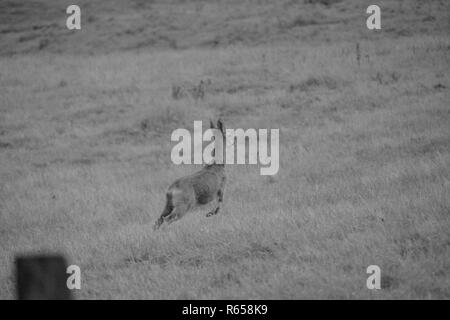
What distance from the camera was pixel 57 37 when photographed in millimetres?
31141

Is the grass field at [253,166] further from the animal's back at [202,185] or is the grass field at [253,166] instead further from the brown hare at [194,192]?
the animal's back at [202,185]

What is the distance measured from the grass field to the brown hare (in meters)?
0.24

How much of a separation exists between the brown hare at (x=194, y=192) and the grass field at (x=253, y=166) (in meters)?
0.24

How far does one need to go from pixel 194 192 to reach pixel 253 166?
397cm

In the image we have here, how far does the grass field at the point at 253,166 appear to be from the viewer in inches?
238

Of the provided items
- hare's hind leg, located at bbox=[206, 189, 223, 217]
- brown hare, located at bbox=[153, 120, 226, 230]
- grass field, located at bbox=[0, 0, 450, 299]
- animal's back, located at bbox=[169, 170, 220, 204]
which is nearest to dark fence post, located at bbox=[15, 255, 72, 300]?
grass field, located at bbox=[0, 0, 450, 299]

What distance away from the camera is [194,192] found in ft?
28.3

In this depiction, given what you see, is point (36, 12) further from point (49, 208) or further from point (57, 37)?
point (49, 208)

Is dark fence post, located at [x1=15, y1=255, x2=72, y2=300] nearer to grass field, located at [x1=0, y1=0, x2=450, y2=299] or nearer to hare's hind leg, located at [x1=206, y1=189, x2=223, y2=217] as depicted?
grass field, located at [x1=0, y1=0, x2=450, y2=299]

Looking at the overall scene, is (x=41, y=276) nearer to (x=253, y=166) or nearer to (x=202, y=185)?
(x=202, y=185)

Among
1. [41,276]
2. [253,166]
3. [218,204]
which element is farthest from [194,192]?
[41,276]

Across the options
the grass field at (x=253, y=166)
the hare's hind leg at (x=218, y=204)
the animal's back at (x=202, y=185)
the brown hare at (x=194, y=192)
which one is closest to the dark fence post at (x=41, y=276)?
the grass field at (x=253, y=166)

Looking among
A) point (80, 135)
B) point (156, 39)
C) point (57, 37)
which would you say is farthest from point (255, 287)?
point (57, 37)
